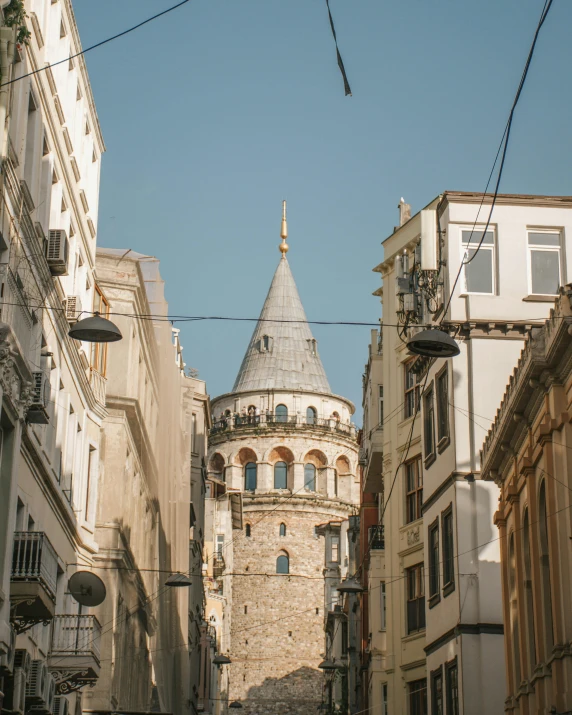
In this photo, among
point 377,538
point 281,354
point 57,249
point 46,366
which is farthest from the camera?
point 281,354

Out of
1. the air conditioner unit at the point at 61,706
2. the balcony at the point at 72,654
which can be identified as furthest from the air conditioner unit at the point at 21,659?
the air conditioner unit at the point at 61,706

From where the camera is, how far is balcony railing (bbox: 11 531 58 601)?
19516 mm

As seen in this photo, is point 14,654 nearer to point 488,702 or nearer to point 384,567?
point 488,702

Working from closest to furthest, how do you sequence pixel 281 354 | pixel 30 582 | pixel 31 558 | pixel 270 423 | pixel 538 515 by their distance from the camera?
pixel 538 515
pixel 30 582
pixel 31 558
pixel 270 423
pixel 281 354

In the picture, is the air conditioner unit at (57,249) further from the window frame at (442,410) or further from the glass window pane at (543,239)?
the glass window pane at (543,239)

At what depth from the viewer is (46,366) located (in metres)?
23.7

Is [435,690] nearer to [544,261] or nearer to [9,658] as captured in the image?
[544,261]

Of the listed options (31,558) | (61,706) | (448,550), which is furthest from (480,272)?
(61,706)

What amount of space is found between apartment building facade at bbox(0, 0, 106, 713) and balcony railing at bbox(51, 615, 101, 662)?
0.11ft

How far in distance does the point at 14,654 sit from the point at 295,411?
74673 mm

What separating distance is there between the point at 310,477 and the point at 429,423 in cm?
6680

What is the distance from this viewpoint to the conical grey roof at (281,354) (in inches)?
3762

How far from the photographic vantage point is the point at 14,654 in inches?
784

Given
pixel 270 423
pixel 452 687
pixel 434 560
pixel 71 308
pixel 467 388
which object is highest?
pixel 270 423
